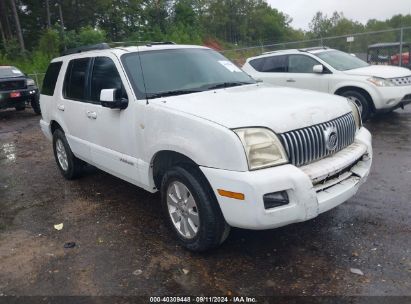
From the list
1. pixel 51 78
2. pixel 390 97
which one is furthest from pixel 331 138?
pixel 390 97

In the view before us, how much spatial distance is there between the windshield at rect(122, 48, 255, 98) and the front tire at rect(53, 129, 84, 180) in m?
1.98

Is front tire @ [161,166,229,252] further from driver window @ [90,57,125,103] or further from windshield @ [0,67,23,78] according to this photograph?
windshield @ [0,67,23,78]

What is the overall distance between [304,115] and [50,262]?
254cm

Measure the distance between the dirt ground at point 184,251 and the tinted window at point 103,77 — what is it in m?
1.35

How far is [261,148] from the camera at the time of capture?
308cm

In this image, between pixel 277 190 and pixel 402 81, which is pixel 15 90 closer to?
pixel 402 81

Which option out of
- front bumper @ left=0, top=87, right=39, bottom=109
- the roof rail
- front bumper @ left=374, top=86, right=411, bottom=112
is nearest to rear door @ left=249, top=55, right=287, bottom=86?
front bumper @ left=374, top=86, right=411, bottom=112

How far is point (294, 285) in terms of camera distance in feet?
10.1

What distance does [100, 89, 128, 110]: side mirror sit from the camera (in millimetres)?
4012

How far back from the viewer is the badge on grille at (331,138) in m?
3.45

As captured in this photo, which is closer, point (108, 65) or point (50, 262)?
point (50, 262)

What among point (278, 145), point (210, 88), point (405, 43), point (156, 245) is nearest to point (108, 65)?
point (210, 88)

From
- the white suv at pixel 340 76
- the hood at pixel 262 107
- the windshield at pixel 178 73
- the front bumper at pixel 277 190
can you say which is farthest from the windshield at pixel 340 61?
the front bumper at pixel 277 190

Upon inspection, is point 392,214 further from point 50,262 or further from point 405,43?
point 405,43
